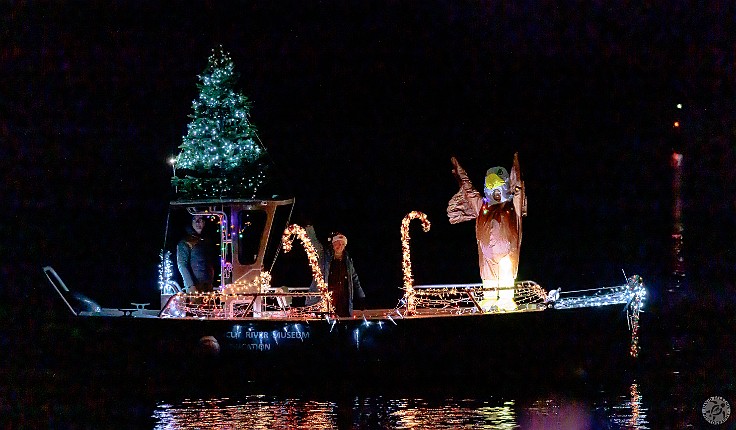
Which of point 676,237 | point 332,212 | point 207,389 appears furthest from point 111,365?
point 676,237

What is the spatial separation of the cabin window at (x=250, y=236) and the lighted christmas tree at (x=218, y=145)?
495 mm

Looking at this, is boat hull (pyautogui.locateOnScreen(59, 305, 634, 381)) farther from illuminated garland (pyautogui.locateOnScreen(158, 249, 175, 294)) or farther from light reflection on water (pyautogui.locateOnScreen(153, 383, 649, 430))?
illuminated garland (pyautogui.locateOnScreen(158, 249, 175, 294))

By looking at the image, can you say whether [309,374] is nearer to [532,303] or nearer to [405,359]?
[405,359]

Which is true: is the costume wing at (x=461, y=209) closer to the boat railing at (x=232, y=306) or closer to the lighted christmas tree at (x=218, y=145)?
the boat railing at (x=232, y=306)

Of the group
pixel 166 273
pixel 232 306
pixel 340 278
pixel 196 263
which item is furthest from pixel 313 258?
pixel 166 273

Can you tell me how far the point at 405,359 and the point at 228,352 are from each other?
2975 mm

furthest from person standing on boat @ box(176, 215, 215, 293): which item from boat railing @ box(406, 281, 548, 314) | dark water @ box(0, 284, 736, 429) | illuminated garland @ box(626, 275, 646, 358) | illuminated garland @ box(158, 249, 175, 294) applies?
illuminated garland @ box(626, 275, 646, 358)

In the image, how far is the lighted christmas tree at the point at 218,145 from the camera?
27281 millimetres

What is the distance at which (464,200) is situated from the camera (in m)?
27.0

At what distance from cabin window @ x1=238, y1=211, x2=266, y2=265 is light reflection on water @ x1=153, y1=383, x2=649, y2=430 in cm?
313

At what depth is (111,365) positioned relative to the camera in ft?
88.1

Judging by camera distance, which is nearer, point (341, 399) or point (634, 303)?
point (341, 399)

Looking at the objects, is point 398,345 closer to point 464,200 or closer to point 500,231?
point 500,231

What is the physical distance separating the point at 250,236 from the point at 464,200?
3888mm
